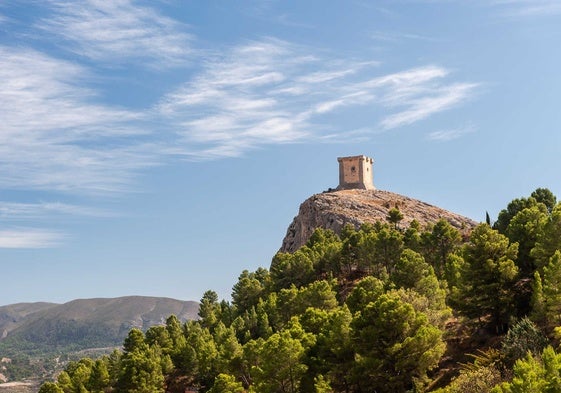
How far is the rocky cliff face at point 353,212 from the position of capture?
163 m

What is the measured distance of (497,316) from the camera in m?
62.9

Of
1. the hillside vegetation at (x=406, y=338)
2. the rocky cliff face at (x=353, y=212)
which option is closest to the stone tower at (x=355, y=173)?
the rocky cliff face at (x=353, y=212)

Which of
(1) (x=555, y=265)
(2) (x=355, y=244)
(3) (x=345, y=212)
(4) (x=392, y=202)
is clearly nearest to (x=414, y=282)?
(1) (x=555, y=265)

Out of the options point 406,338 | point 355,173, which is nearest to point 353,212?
point 355,173

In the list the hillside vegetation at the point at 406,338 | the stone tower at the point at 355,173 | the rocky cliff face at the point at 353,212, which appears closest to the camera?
the hillside vegetation at the point at 406,338

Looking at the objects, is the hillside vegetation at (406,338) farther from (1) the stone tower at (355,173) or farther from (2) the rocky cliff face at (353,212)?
(1) the stone tower at (355,173)

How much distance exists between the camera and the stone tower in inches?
7534

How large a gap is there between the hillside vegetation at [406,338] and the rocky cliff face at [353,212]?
5970 centimetres

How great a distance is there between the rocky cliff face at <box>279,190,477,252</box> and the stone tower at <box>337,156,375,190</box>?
517 centimetres

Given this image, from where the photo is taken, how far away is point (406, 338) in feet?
172

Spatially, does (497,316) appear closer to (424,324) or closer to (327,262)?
(424,324)

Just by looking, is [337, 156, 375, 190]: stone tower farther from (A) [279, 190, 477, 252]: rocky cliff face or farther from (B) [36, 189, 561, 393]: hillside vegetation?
(B) [36, 189, 561, 393]: hillside vegetation

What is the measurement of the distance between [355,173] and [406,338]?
142m

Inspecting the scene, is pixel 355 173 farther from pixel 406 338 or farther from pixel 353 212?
pixel 406 338
